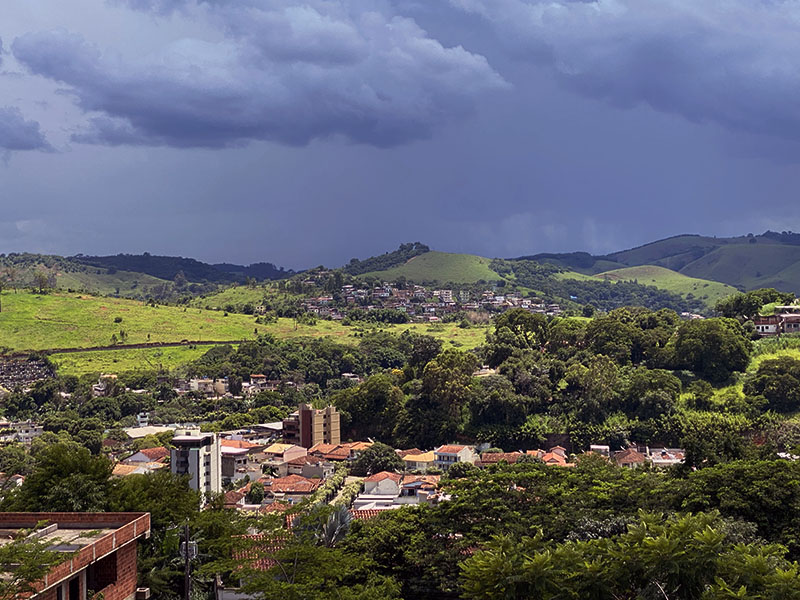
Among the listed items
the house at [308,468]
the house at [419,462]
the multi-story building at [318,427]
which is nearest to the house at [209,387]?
the multi-story building at [318,427]

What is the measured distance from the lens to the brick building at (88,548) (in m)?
14.5

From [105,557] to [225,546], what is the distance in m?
6.03

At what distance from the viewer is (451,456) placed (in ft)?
175

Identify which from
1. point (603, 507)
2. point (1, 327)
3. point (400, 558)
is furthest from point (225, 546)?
point (1, 327)

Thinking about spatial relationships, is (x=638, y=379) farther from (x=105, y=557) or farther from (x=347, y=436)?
(x=105, y=557)

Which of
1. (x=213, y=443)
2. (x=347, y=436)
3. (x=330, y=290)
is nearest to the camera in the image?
(x=213, y=443)

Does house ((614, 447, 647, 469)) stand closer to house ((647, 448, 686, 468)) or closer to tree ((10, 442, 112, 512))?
house ((647, 448, 686, 468))

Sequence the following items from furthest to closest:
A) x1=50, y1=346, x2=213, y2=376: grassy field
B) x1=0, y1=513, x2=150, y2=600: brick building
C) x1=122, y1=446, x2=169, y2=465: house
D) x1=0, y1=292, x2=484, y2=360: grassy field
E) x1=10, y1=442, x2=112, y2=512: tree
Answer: x1=0, y1=292, x2=484, y2=360: grassy field
x1=50, y1=346, x2=213, y2=376: grassy field
x1=122, y1=446, x2=169, y2=465: house
x1=10, y1=442, x2=112, y2=512: tree
x1=0, y1=513, x2=150, y2=600: brick building

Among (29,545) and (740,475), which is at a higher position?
(29,545)

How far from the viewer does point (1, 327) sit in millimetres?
108188

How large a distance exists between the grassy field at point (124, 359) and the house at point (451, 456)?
49.5 m

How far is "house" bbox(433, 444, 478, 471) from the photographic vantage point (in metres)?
53.2

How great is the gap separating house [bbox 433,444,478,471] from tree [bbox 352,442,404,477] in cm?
223

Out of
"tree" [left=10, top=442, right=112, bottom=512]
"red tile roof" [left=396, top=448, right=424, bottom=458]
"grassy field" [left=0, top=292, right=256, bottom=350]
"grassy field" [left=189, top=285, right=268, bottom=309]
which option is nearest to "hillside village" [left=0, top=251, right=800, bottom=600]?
"tree" [left=10, top=442, right=112, bottom=512]
